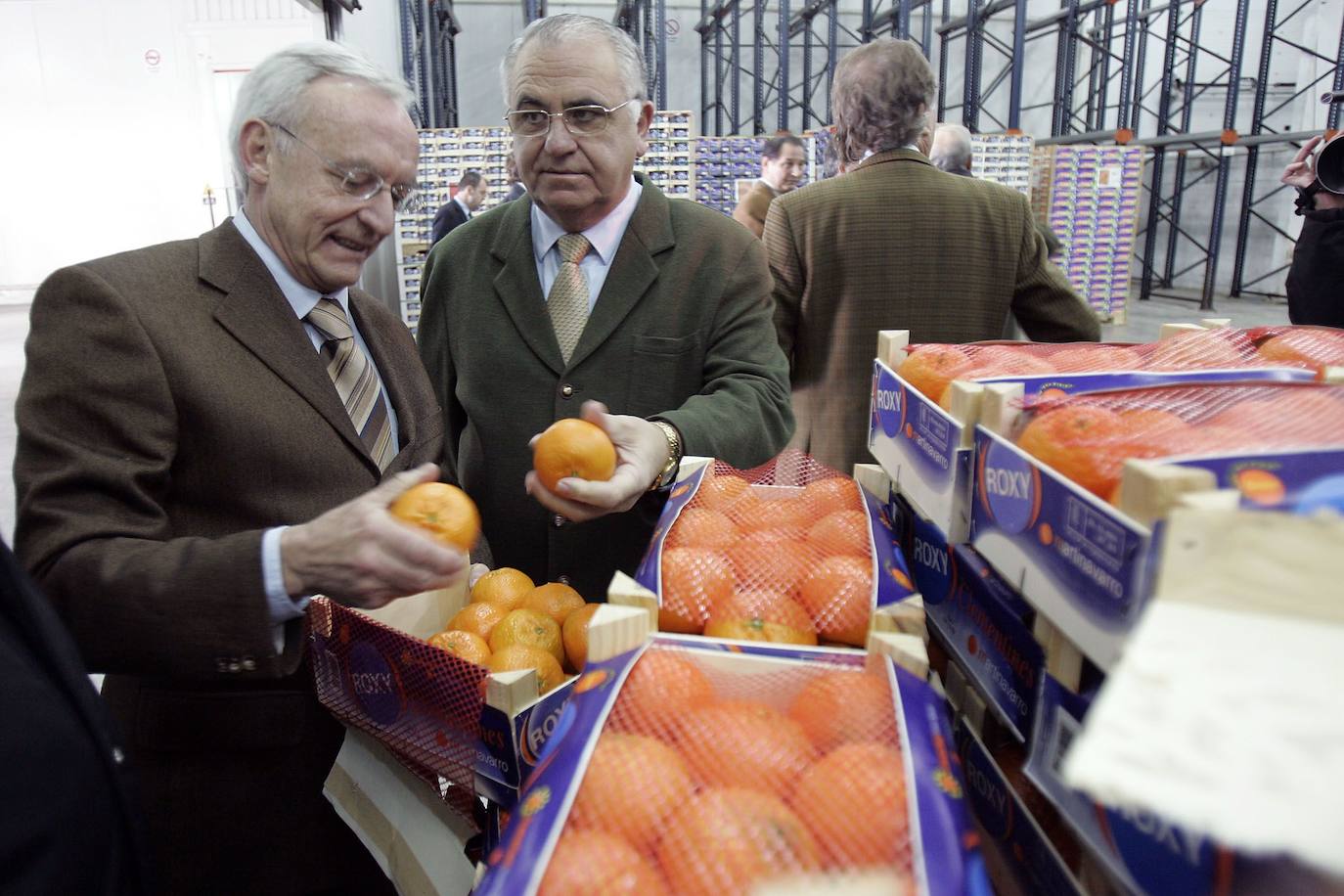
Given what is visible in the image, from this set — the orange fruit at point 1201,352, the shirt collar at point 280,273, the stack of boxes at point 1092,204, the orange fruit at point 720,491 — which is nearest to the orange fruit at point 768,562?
the orange fruit at point 720,491

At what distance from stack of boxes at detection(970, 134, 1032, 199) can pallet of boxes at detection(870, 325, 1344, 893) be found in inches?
435

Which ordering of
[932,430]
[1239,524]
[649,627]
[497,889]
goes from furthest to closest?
[932,430]
[649,627]
[497,889]
[1239,524]

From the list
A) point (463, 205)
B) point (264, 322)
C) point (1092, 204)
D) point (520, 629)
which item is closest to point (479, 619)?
point (520, 629)

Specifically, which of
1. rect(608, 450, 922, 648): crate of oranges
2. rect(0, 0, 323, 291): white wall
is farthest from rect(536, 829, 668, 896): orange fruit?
rect(0, 0, 323, 291): white wall

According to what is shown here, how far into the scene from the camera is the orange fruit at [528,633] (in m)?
1.29

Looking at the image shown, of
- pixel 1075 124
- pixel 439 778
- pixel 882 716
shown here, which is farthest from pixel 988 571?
pixel 1075 124

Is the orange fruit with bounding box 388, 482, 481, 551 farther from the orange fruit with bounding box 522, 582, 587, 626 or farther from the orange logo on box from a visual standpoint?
the orange logo on box

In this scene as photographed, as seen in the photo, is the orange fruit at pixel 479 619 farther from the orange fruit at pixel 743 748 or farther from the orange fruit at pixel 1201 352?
the orange fruit at pixel 1201 352

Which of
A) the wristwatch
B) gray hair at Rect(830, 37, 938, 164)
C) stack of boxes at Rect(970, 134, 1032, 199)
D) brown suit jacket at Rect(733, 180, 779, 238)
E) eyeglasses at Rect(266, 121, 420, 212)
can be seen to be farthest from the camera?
stack of boxes at Rect(970, 134, 1032, 199)

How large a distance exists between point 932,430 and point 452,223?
7663mm

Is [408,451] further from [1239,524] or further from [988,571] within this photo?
[1239,524]

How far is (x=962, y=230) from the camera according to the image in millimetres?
2811

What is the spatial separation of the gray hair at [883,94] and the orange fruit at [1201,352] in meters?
1.75

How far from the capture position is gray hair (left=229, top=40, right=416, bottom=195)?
4.79ft
